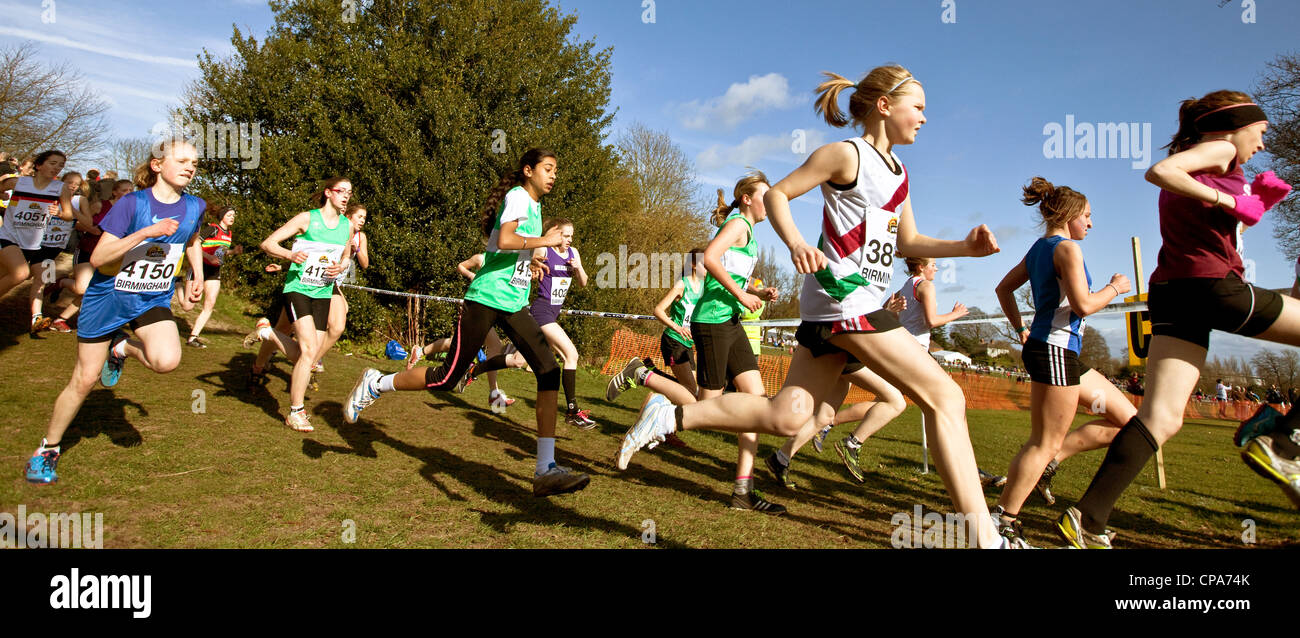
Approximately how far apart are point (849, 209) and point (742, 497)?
8.05ft

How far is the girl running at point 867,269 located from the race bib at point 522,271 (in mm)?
1949

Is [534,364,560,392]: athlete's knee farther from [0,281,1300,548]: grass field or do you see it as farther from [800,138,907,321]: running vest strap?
[800,138,907,321]: running vest strap

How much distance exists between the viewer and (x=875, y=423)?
19.2ft

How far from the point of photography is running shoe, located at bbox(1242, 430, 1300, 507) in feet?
9.36

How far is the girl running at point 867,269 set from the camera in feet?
8.95

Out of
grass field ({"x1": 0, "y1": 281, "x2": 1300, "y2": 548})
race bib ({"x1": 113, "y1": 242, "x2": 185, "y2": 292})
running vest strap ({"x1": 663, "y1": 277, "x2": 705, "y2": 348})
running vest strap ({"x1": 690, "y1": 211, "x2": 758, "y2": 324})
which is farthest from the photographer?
running vest strap ({"x1": 663, "y1": 277, "x2": 705, "y2": 348})

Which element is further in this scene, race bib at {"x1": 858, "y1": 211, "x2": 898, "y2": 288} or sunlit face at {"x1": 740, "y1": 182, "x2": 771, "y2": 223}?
sunlit face at {"x1": 740, "y1": 182, "x2": 771, "y2": 223}

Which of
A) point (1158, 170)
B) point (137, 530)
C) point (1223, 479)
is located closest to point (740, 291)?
point (1158, 170)

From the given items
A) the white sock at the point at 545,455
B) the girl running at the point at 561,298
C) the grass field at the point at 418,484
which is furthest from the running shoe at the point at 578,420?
the white sock at the point at 545,455

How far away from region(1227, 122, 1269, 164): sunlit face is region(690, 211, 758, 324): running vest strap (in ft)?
9.63

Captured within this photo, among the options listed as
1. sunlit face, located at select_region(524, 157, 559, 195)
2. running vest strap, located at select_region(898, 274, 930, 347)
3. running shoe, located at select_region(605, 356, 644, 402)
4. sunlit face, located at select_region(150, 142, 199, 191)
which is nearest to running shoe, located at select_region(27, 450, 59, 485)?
sunlit face, located at select_region(150, 142, 199, 191)

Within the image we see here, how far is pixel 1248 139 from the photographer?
10.8 feet

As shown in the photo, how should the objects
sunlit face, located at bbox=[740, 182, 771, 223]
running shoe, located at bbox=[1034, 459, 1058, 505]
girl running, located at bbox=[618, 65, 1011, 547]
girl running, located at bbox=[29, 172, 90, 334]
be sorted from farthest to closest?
girl running, located at bbox=[29, 172, 90, 334] → running shoe, located at bbox=[1034, 459, 1058, 505] → sunlit face, located at bbox=[740, 182, 771, 223] → girl running, located at bbox=[618, 65, 1011, 547]
